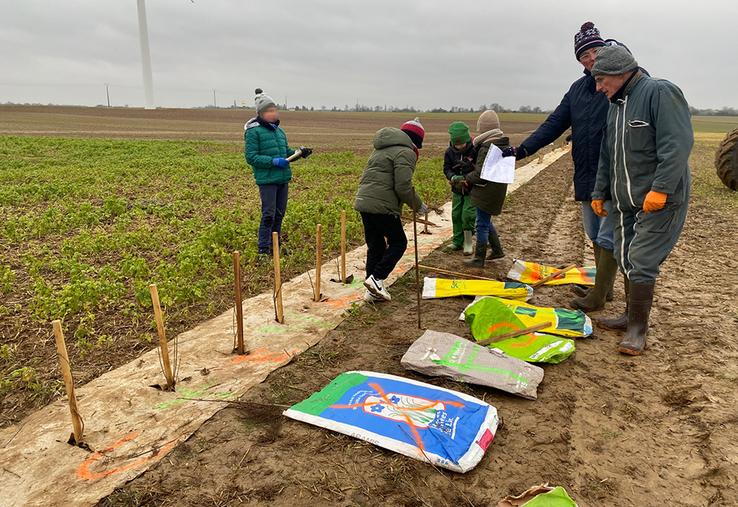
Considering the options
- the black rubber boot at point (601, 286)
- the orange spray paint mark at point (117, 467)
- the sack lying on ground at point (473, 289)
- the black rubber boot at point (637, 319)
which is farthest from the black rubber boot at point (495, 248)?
the orange spray paint mark at point (117, 467)

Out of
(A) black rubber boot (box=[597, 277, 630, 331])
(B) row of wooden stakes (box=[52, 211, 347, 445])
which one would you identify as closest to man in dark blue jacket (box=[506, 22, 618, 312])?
(A) black rubber boot (box=[597, 277, 630, 331])

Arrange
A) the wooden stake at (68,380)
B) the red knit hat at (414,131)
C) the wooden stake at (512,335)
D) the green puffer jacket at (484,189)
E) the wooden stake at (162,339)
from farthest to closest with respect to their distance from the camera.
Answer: the green puffer jacket at (484,189)
the red knit hat at (414,131)
the wooden stake at (512,335)
the wooden stake at (162,339)
the wooden stake at (68,380)

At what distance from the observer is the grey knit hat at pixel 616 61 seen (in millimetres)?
3484

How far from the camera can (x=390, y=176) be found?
451cm

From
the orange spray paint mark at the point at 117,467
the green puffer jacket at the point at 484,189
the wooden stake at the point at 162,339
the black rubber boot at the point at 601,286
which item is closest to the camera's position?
the orange spray paint mark at the point at 117,467

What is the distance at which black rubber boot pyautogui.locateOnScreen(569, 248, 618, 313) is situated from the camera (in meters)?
4.41

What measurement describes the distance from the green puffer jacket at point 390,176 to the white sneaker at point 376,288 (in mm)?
661

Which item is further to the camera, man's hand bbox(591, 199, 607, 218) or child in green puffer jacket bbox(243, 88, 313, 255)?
child in green puffer jacket bbox(243, 88, 313, 255)

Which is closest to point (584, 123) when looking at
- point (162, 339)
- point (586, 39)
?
point (586, 39)

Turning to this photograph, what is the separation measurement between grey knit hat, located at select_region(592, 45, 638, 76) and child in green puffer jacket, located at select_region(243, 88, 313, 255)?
3.51 m

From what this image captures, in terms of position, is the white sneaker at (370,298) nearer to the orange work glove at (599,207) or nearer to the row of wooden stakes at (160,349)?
the row of wooden stakes at (160,349)

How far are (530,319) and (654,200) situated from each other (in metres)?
1.40

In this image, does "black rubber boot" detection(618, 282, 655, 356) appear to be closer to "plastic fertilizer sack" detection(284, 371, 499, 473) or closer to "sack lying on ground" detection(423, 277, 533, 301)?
"sack lying on ground" detection(423, 277, 533, 301)

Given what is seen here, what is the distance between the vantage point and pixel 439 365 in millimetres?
3359
